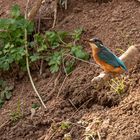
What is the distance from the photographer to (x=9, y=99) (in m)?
5.74

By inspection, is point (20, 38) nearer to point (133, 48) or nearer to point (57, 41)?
point (57, 41)

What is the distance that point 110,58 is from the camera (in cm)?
482

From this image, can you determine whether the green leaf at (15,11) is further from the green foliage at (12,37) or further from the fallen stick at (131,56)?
the fallen stick at (131,56)

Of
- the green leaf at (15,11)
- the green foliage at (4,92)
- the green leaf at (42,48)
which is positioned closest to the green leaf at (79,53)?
the green leaf at (42,48)

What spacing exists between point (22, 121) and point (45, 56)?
100 centimetres

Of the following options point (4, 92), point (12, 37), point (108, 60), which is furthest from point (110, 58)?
point (12, 37)

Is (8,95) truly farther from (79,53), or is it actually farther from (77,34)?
(77,34)

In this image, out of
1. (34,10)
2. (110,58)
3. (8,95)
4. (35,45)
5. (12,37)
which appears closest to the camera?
(110,58)

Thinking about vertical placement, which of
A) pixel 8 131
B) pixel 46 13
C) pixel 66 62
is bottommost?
pixel 8 131

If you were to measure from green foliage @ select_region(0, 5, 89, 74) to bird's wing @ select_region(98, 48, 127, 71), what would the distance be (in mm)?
737

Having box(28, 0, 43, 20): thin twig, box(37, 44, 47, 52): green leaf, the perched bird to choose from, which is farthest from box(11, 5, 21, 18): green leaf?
the perched bird

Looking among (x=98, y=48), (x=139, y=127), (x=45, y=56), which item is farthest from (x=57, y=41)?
(x=139, y=127)

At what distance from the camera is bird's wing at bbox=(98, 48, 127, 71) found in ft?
15.6

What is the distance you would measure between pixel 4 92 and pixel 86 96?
3.85 ft
